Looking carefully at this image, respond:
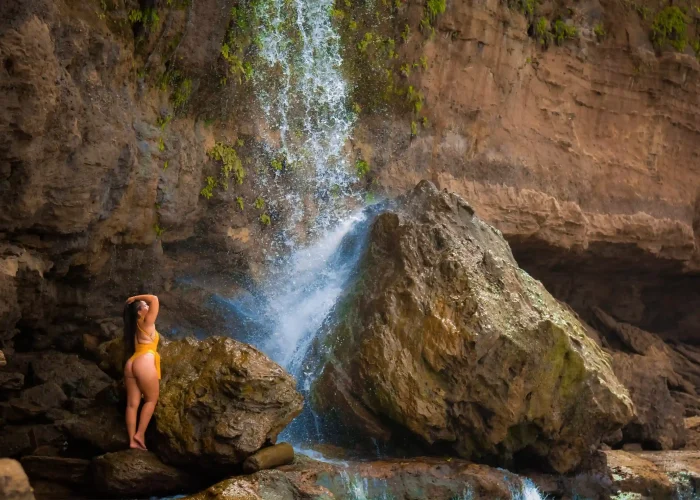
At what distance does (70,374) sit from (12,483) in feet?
15.2

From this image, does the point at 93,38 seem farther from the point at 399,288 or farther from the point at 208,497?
the point at 208,497

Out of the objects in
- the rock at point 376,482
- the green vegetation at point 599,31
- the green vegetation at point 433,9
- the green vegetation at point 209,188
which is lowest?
the rock at point 376,482

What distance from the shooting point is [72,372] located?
8.80m

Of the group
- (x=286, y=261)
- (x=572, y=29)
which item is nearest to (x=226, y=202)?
(x=286, y=261)

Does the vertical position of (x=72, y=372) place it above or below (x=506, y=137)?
below

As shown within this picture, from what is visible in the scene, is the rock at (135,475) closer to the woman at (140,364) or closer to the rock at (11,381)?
the woman at (140,364)

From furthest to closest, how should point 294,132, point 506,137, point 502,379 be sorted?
point 506,137
point 294,132
point 502,379

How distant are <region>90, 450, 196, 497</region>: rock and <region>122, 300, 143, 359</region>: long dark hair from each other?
0.97 meters

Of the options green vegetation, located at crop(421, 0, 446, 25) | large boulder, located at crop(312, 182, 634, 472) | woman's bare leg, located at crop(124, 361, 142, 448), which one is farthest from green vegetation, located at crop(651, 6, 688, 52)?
woman's bare leg, located at crop(124, 361, 142, 448)

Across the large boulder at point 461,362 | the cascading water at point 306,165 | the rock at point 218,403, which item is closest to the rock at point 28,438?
the rock at point 218,403

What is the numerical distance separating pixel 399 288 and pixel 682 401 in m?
8.30

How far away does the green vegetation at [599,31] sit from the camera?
49.5 ft

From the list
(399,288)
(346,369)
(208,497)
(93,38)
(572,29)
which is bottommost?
(208,497)

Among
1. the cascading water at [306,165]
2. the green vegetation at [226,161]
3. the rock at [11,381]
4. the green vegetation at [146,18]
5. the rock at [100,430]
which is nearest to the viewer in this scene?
the rock at [100,430]
